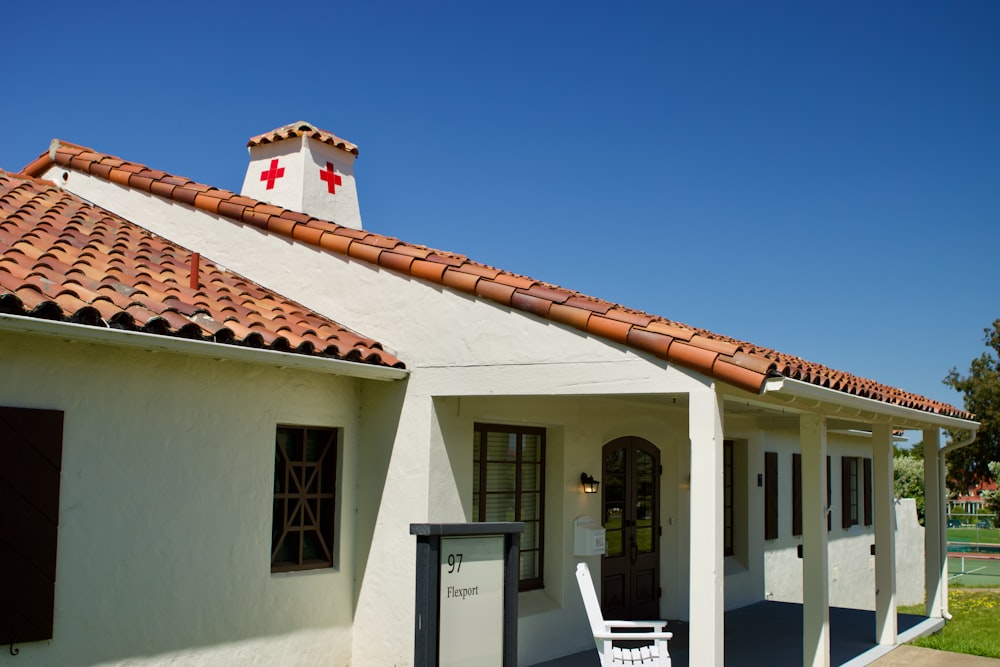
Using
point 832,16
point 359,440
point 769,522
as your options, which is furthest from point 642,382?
point 769,522

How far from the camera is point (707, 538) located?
5.89 meters

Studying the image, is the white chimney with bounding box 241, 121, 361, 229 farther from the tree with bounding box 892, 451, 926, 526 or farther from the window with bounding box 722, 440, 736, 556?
the tree with bounding box 892, 451, 926, 526

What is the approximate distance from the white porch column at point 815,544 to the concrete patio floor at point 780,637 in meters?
1.16

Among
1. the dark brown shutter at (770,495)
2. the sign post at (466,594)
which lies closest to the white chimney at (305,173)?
the sign post at (466,594)

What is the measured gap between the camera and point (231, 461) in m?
6.55

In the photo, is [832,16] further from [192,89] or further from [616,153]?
[192,89]

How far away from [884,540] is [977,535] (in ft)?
72.5

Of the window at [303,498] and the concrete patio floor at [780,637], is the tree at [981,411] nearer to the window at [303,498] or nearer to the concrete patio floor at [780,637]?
the concrete patio floor at [780,637]

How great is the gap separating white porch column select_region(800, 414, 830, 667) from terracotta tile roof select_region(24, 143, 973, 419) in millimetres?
512

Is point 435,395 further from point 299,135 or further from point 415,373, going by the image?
point 299,135

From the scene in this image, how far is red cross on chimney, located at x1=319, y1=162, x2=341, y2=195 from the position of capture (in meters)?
10.1

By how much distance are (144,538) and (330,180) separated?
518cm

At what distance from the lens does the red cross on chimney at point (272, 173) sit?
33.1 ft

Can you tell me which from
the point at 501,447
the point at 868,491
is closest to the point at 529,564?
the point at 501,447
